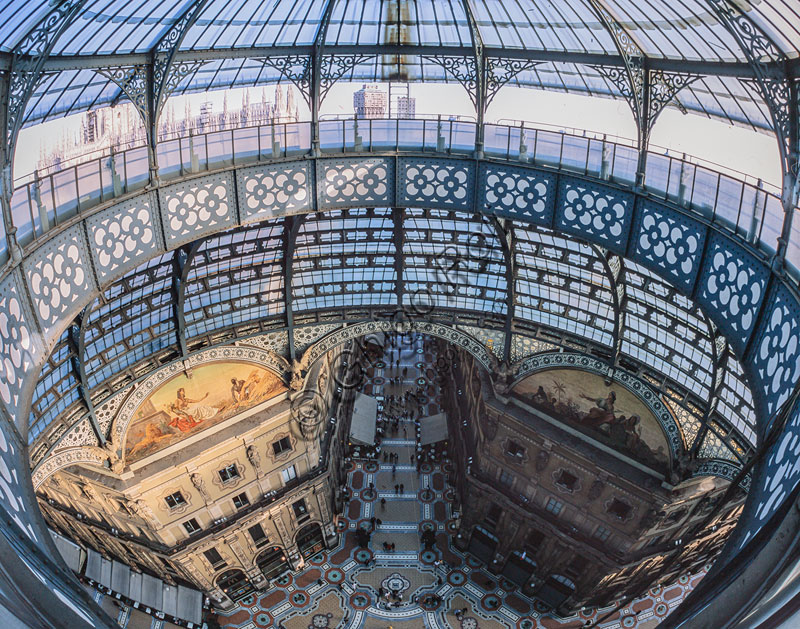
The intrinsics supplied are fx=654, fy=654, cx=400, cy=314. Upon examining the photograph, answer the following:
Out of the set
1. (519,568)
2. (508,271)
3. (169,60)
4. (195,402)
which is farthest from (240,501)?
(169,60)

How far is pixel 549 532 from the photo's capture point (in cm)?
3538

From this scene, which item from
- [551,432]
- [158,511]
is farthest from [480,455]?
[158,511]

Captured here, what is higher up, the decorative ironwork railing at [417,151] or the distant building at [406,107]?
the distant building at [406,107]

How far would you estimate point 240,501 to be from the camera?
36.0 metres

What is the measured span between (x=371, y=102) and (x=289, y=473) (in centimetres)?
2105

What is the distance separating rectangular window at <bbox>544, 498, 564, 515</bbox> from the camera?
115 ft

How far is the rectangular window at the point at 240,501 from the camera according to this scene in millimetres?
35812

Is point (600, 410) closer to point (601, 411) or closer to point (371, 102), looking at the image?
point (601, 411)

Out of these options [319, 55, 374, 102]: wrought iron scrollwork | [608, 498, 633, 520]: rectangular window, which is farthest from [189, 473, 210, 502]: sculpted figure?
[608, 498, 633, 520]: rectangular window

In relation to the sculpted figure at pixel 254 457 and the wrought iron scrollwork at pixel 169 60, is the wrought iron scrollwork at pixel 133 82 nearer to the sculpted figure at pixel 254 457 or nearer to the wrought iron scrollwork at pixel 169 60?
the wrought iron scrollwork at pixel 169 60

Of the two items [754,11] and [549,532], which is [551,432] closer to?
[549,532]

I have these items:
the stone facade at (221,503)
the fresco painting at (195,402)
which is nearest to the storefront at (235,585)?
the stone facade at (221,503)

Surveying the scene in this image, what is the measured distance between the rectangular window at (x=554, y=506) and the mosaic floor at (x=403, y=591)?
21.0 ft

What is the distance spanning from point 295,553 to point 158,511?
9662mm
